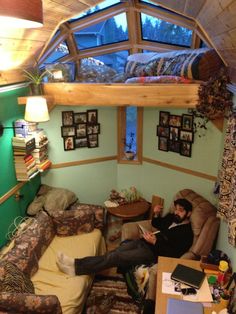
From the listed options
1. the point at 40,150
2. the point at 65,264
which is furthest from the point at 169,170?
the point at 65,264

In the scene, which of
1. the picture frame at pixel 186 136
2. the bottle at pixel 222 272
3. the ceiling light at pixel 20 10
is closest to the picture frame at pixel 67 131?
the picture frame at pixel 186 136

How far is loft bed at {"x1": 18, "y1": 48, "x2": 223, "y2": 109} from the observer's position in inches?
115

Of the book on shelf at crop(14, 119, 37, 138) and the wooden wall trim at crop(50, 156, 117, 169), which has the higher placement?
the book on shelf at crop(14, 119, 37, 138)

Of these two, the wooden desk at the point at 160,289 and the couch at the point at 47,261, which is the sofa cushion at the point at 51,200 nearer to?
the couch at the point at 47,261

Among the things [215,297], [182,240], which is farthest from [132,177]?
[215,297]

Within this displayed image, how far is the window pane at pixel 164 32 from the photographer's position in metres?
3.55

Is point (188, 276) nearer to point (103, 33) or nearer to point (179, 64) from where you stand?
point (179, 64)

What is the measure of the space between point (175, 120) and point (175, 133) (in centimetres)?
17

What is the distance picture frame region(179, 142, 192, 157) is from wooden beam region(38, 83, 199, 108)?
2.47ft

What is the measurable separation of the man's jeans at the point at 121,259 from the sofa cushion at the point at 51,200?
0.84 metres

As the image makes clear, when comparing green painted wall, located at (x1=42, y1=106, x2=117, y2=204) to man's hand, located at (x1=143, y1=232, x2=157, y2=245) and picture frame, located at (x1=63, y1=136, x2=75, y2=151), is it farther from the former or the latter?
man's hand, located at (x1=143, y1=232, x2=157, y2=245)

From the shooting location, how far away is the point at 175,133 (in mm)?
3732

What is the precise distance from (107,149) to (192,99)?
1.61 m

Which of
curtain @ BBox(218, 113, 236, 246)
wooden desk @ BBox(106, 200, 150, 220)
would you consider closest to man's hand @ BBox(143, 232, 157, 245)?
wooden desk @ BBox(106, 200, 150, 220)
